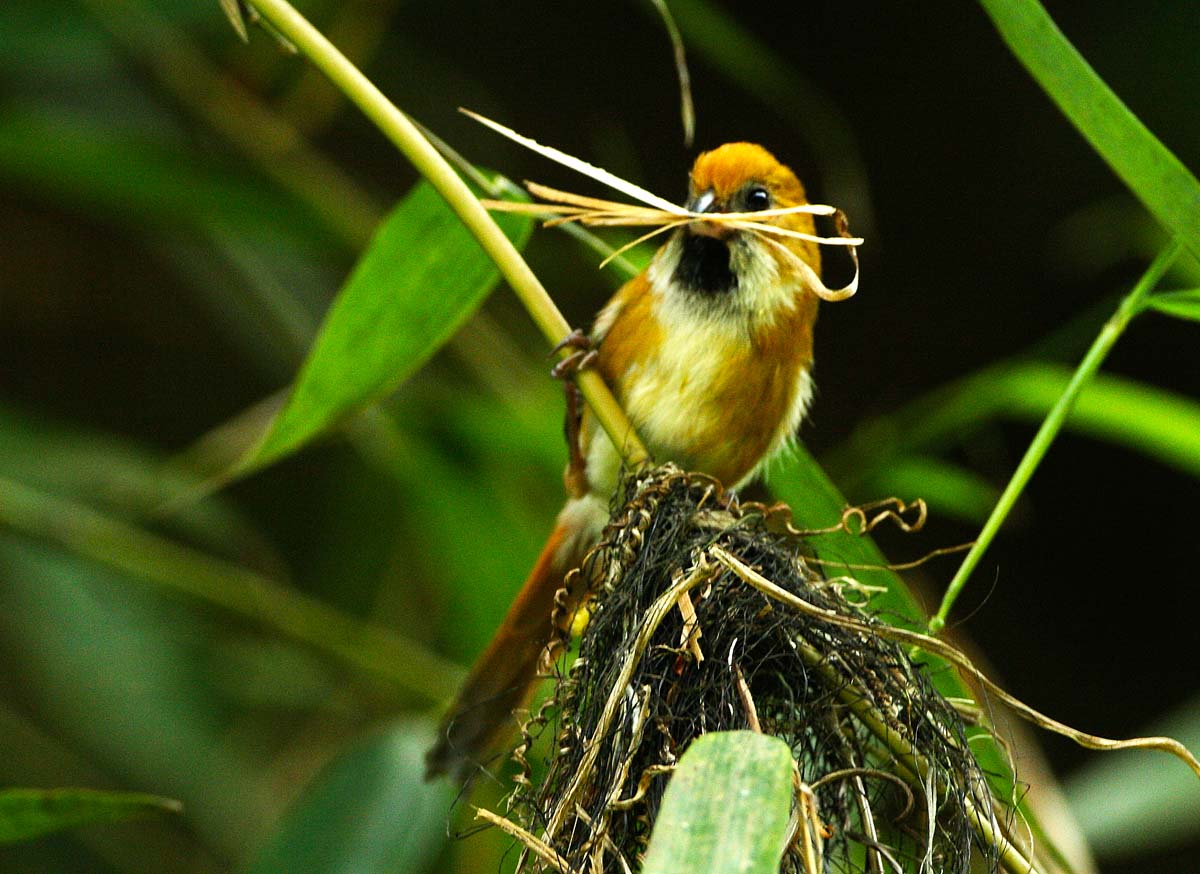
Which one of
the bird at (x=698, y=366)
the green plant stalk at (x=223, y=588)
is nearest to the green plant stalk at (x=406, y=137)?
the bird at (x=698, y=366)

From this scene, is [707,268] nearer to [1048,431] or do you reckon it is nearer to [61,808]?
[1048,431]

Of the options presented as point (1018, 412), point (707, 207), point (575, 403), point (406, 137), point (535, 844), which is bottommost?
point (1018, 412)

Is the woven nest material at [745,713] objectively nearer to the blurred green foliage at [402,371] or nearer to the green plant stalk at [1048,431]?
the green plant stalk at [1048,431]

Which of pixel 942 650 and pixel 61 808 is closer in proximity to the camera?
pixel 942 650

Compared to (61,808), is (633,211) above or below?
above

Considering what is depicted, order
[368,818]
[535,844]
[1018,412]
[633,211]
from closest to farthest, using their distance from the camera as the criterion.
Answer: [535,844]
[633,211]
[368,818]
[1018,412]

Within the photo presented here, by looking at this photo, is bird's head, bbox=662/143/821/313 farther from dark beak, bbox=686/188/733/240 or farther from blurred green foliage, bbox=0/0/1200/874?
blurred green foliage, bbox=0/0/1200/874

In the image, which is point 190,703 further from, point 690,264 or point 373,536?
point 690,264

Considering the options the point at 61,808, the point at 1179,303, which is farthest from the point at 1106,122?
the point at 61,808
